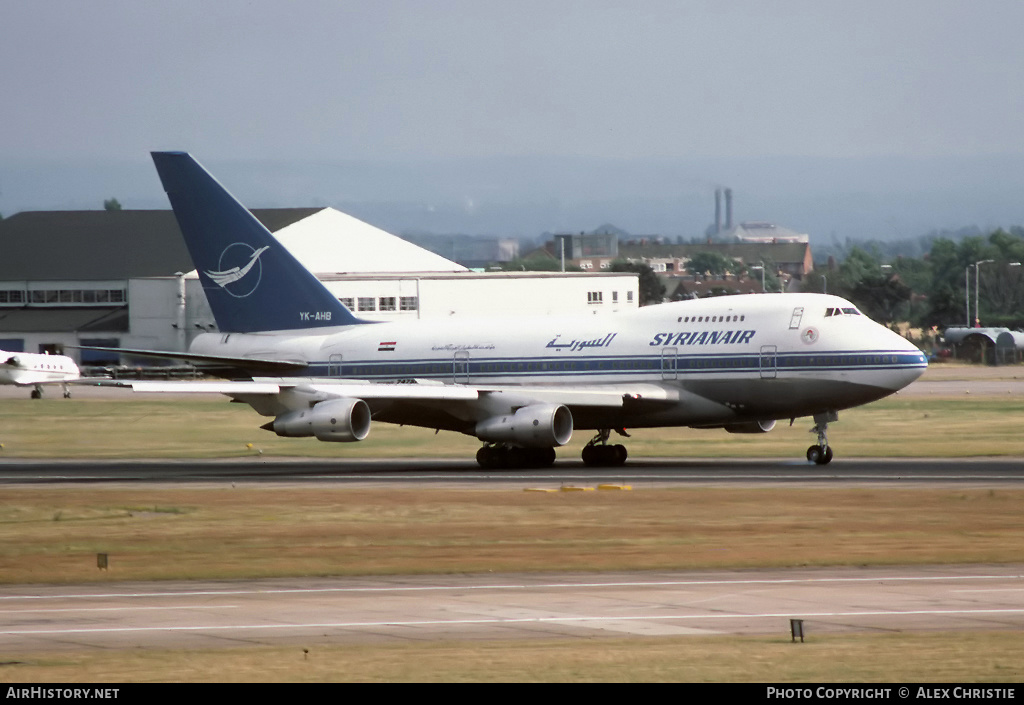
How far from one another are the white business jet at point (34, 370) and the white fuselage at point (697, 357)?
44623mm

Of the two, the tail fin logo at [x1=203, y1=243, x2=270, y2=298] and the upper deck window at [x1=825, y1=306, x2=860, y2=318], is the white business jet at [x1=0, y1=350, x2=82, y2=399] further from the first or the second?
the upper deck window at [x1=825, y1=306, x2=860, y2=318]

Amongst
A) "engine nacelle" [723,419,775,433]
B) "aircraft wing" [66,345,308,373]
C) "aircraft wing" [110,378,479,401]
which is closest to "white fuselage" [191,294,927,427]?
"engine nacelle" [723,419,775,433]

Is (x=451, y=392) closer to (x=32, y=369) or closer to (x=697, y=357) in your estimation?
(x=697, y=357)

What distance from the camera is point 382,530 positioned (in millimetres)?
30844

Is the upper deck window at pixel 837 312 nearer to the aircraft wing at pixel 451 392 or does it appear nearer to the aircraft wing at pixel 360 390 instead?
the aircraft wing at pixel 451 392

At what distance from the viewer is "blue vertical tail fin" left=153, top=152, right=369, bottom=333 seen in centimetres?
5206

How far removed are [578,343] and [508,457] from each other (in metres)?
3.98

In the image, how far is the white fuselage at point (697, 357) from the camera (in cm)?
4366

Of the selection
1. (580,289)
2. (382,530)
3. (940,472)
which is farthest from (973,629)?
(580,289)

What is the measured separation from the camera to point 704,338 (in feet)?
148

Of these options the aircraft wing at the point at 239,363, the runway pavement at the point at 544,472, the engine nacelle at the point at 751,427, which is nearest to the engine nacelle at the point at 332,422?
the runway pavement at the point at 544,472

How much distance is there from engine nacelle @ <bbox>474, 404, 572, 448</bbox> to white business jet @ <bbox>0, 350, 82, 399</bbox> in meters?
48.4

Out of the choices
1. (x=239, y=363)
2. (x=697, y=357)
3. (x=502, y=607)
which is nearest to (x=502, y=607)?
(x=502, y=607)

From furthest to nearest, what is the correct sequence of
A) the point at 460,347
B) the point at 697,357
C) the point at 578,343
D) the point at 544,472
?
the point at 460,347
the point at 578,343
the point at 697,357
the point at 544,472
